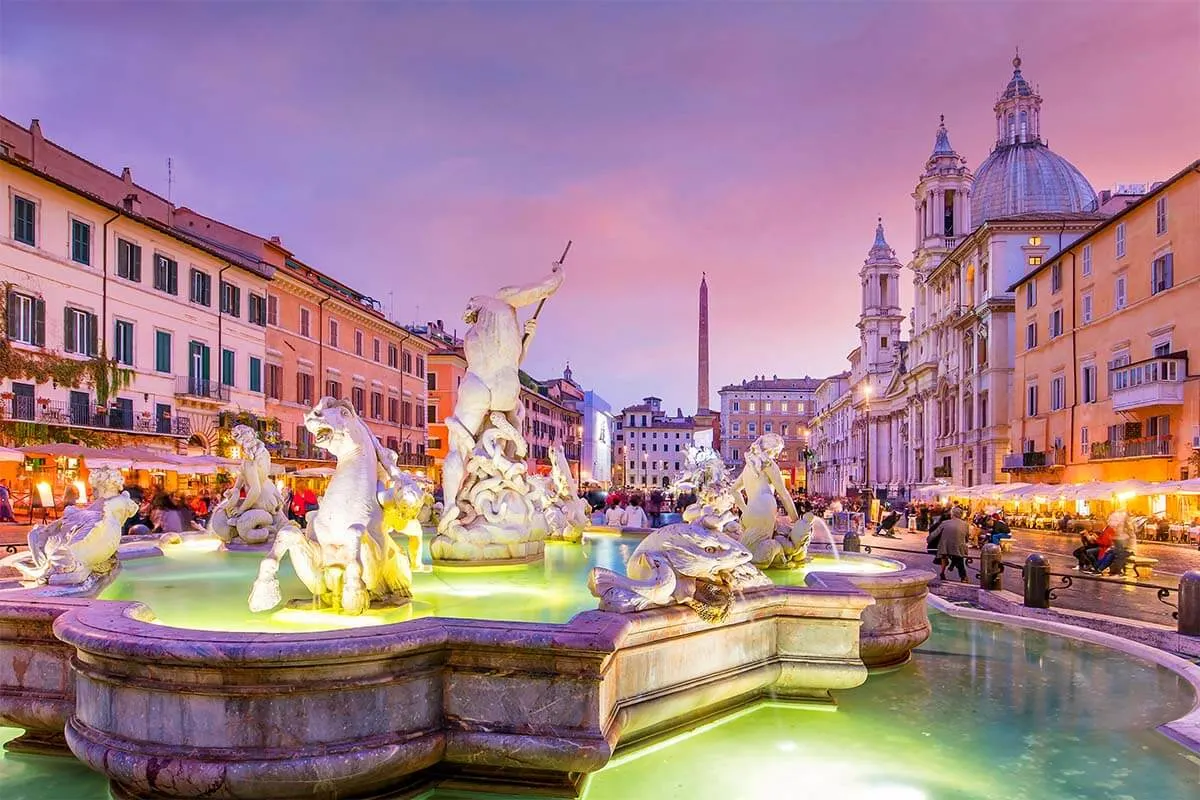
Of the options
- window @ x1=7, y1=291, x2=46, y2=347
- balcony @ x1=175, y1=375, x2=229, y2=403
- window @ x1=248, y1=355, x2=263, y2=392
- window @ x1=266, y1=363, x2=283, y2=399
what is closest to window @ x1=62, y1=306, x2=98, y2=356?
window @ x1=7, y1=291, x2=46, y2=347

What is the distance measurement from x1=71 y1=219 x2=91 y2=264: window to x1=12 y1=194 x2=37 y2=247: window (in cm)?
148

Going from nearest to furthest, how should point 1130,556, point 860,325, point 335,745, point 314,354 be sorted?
point 335,745 → point 1130,556 → point 314,354 → point 860,325

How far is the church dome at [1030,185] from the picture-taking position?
58.1 meters

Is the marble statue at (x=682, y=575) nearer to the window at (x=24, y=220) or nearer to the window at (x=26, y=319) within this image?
the window at (x=26, y=319)

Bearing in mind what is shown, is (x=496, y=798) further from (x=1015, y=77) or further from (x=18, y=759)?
(x=1015, y=77)

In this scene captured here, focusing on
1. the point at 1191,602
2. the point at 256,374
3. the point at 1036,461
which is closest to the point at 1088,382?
the point at 1036,461

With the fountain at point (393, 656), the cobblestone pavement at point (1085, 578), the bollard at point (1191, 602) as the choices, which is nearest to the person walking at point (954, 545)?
the cobblestone pavement at point (1085, 578)

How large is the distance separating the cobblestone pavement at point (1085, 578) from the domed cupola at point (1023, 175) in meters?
33.9

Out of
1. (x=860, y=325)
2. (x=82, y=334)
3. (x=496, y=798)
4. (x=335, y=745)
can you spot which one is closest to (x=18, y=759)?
(x=335, y=745)

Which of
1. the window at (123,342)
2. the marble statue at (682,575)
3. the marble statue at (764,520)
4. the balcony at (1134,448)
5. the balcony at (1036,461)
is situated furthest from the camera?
the balcony at (1036,461)

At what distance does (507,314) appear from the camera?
866 cm

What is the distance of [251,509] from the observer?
32.7 feet

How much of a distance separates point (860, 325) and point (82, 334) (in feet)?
259

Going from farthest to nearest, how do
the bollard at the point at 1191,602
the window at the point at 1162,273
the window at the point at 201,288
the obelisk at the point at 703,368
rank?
the obelisk at the point at 703,368 < the window at the point at 201,288 < the window at the point at 1162,273 < the bollard at the point at 1191,602
